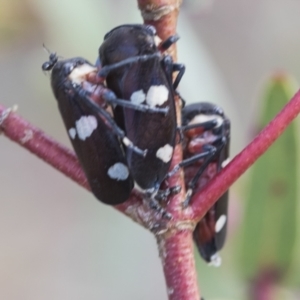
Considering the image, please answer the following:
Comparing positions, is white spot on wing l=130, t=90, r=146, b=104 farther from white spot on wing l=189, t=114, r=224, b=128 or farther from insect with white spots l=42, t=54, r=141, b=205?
white spot on wing l=189, t=114, r=224, b=128

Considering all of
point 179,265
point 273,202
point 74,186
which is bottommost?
point 74,186

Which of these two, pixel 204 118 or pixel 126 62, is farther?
pixel 204 118

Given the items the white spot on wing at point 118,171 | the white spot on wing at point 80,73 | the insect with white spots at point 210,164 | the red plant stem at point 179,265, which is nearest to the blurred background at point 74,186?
the insect with white spots at point 210,164

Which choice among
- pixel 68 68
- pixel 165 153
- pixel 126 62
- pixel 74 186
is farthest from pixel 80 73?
pixel 74 186

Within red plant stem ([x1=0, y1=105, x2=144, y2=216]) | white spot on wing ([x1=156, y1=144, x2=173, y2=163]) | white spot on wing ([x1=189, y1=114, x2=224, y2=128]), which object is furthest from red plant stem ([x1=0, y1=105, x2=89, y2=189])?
white spot on wing ([x1=189, y1=114, x2=224, y2=128])

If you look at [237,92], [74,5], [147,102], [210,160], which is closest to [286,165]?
[210,160]

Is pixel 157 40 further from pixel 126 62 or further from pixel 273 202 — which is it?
pixel 273 202
